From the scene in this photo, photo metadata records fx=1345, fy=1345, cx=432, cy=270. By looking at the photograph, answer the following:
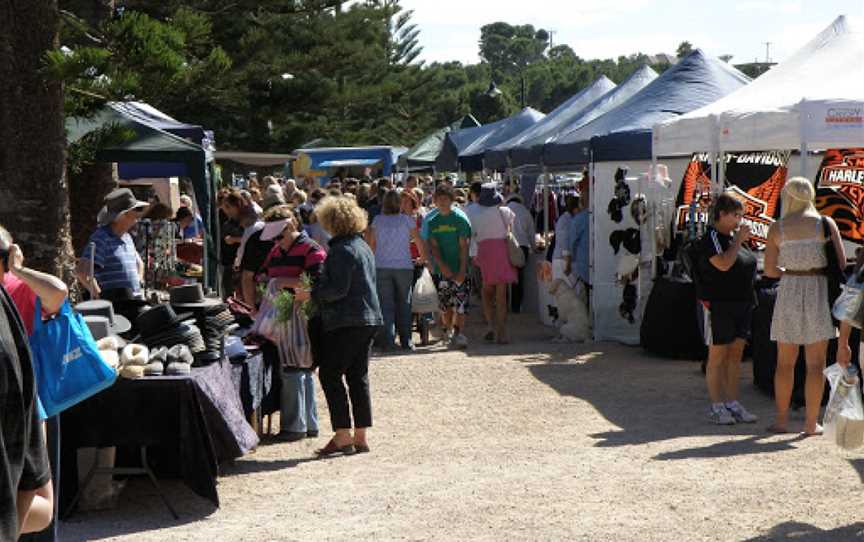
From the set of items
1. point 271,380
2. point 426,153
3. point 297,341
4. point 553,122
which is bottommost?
point 271,380

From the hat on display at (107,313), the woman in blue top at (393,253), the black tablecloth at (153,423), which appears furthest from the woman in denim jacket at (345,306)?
the woman in blue top at (393,253)

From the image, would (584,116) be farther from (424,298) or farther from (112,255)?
(112,255)

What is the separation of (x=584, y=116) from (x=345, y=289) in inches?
393

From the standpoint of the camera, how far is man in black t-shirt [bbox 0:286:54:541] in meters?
2.67

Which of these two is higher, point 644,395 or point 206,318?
point 206,318

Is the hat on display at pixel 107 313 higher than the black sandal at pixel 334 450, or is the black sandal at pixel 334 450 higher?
the hat on display at pixel 107 313

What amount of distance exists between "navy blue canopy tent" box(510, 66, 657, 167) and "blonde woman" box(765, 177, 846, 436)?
318 inches

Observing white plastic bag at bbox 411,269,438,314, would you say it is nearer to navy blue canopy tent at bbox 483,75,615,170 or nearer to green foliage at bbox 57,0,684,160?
green foliage at bbox 57,0,684,160

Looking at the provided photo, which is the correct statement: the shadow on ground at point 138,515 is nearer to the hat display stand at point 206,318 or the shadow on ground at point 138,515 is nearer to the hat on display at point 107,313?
the hat display stand at point 206,318

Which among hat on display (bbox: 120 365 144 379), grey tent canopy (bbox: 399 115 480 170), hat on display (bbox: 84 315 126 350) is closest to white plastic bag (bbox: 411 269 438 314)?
hat on display (bbox: 84 315 126 350)

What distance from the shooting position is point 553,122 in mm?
19031

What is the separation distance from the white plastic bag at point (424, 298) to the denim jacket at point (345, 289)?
5.67m

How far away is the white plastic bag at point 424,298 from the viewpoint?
1391 cm

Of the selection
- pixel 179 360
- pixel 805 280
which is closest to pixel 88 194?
pixel 179 360
